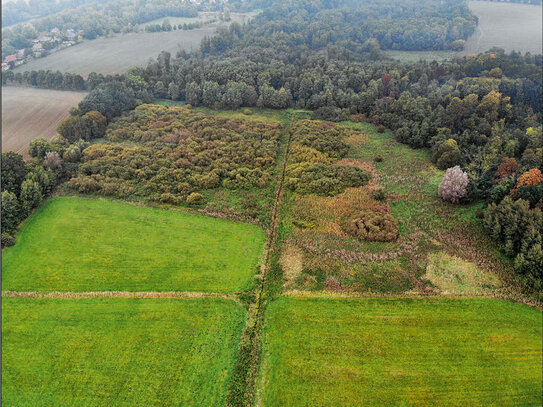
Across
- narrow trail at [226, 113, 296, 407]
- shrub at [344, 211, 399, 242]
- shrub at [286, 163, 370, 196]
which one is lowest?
narrow trail at [226, 113, 296, 407]

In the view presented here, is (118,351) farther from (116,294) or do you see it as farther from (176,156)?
(176,156)

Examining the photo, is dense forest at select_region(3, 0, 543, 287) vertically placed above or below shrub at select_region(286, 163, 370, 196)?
above

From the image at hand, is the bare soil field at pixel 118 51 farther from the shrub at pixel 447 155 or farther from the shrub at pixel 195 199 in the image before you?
the shrub at pixel 447 155

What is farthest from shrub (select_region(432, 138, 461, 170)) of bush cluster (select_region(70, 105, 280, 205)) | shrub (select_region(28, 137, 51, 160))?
shrub (select_region(28, 137, 51, 160))

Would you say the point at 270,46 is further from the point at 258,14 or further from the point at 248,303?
the point at 248,303

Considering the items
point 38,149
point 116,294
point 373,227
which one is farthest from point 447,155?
point 38,149

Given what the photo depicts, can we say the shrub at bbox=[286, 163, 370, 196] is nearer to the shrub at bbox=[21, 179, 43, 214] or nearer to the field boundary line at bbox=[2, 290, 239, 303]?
the field boundary line at bbox=[2, 290, 239, 303]

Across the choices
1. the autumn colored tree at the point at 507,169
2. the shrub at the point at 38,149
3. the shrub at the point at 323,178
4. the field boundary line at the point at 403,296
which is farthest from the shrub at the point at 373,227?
the shrub at the point at 38,149

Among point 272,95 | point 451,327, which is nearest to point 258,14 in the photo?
point 272,95
